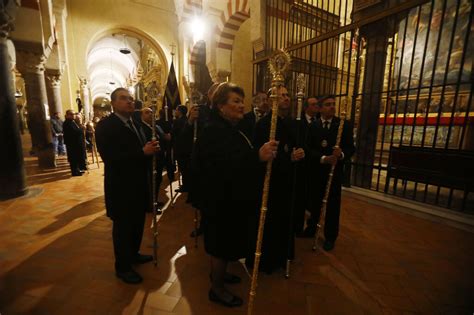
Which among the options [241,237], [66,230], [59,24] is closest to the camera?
[241,237]

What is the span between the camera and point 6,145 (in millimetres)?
4344

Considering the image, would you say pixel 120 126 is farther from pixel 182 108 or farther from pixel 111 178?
pixel 182 108

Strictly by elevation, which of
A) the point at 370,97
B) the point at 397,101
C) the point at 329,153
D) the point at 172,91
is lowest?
the point at 329,153

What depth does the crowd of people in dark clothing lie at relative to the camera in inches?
69.7

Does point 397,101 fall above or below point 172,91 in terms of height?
below

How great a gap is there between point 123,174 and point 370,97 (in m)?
4.76

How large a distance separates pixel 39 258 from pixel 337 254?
3.32 m

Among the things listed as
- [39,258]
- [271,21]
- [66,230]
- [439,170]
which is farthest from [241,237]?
[271,21]

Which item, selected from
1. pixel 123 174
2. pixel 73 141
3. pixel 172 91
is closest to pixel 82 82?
pixel 73 141

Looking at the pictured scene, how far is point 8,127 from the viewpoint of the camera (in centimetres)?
432

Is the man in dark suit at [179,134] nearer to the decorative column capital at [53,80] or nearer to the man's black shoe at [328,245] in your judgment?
the man's black shoe at [328,245]

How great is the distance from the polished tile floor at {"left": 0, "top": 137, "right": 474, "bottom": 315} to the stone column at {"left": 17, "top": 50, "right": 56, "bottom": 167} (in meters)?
4.29

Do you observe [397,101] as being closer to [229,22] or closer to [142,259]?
[142,259]

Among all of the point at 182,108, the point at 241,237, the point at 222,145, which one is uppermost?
the point at 182,108
